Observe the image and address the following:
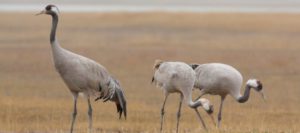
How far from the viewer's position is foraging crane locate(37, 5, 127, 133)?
1209 cm

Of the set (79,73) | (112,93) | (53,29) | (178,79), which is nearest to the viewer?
(53,29)

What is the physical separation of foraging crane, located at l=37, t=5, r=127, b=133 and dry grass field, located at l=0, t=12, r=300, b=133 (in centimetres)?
81

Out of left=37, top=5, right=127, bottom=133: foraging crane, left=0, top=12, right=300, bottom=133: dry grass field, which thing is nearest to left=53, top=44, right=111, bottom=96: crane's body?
left=37, top=5, right=127, bottom=133: foraging crane

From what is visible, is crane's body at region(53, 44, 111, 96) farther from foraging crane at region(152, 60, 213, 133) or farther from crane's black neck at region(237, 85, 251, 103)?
crane's black neck at region(237, 85, 251, 103)

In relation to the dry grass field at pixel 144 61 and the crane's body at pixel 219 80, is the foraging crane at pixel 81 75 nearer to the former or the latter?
the dry grass field at pixel 144 61

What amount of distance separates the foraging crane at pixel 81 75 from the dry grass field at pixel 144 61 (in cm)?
81

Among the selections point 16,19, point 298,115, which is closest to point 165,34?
point 16,19

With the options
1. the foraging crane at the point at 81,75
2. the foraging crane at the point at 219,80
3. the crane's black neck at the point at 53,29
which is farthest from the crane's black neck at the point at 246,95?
the crane's black neck at the point at 53,29

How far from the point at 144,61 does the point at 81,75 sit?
11551 mm

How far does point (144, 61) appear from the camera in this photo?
941 inches

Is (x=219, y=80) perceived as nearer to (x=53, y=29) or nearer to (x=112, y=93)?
(x=112, y=93)

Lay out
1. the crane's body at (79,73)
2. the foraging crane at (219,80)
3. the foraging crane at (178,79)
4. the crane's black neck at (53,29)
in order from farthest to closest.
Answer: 1. the foraging crane at (219,80)
2. the foraging crane at (178,79)
3. the crane's body at (79,73)
4. the crane's black neck at (53,29)

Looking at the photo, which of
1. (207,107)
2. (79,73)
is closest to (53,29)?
(79,73)

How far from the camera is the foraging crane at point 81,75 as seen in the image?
39.7 ft
